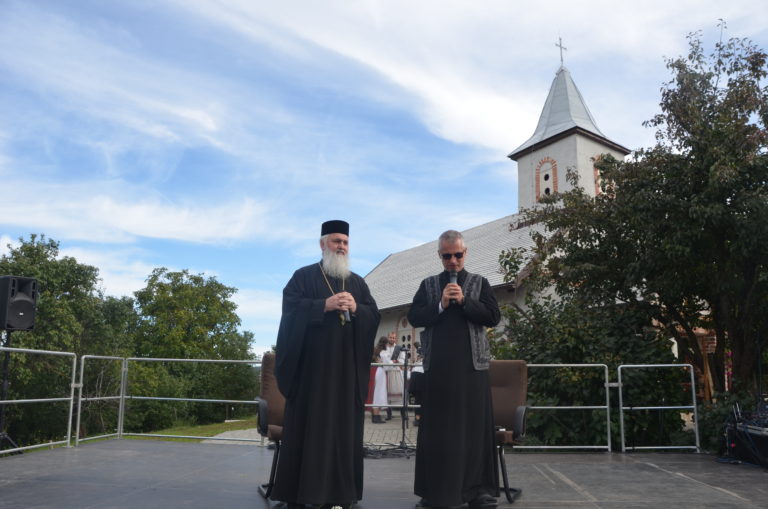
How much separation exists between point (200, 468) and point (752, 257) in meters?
7.51

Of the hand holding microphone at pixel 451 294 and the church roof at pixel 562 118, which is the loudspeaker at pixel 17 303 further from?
the church roof at pixel 562 118

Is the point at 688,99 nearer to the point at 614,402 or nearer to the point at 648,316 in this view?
the point at 648,316

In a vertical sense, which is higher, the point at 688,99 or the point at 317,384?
the point at 688,99

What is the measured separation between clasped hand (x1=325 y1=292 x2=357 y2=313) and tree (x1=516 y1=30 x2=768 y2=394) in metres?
6.14

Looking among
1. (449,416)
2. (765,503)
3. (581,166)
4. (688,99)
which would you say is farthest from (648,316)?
(581,166)

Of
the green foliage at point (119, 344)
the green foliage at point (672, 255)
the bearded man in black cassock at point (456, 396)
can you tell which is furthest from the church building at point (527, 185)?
the bearded man in black cassock at point (456, 396)

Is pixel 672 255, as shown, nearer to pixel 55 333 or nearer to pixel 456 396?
pixel 456 396

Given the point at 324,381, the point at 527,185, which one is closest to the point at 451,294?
the point at 324,381

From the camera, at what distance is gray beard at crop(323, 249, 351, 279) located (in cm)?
460

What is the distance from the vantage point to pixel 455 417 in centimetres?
426

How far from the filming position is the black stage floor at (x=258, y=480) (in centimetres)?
480

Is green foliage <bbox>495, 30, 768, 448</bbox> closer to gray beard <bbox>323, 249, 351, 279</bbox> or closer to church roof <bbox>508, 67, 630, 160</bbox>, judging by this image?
gray beard <bbox>323, 249, 351, 279</bbox>

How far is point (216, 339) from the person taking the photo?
45.2 metres

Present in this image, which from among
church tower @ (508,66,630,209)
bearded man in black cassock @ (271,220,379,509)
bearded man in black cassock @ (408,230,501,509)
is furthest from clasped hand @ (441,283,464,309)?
church tower @ (508,66,630,209)
